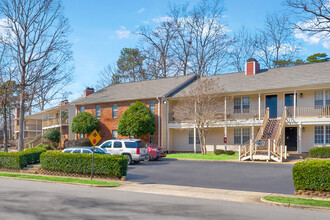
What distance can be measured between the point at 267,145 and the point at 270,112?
534cm

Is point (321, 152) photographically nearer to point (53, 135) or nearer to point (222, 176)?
point (222, 176)

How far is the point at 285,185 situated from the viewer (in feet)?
50.3

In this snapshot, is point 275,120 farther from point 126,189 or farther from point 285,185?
point 126,189

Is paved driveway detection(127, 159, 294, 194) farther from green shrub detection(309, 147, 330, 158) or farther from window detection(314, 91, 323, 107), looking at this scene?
window detection(314, 91, 323, 107)

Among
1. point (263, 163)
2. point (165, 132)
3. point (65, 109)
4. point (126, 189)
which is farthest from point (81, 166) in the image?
point (65, 109)

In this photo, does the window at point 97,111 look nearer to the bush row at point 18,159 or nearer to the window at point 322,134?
the bush row at point 18,159

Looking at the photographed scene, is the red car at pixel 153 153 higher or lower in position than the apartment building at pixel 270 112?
→ lower

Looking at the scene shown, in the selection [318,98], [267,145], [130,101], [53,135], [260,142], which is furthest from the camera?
[53,135]

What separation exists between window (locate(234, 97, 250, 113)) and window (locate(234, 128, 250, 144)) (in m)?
1.74

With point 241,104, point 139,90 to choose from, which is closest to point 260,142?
point 241,104

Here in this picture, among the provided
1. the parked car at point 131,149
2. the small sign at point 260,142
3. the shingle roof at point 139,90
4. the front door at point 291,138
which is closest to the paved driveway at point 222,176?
the parked car at point 131,149

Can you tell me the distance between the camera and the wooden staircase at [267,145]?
78.0 feet

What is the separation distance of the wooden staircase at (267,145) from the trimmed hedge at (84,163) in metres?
10.6

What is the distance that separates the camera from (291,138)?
2912 cm
